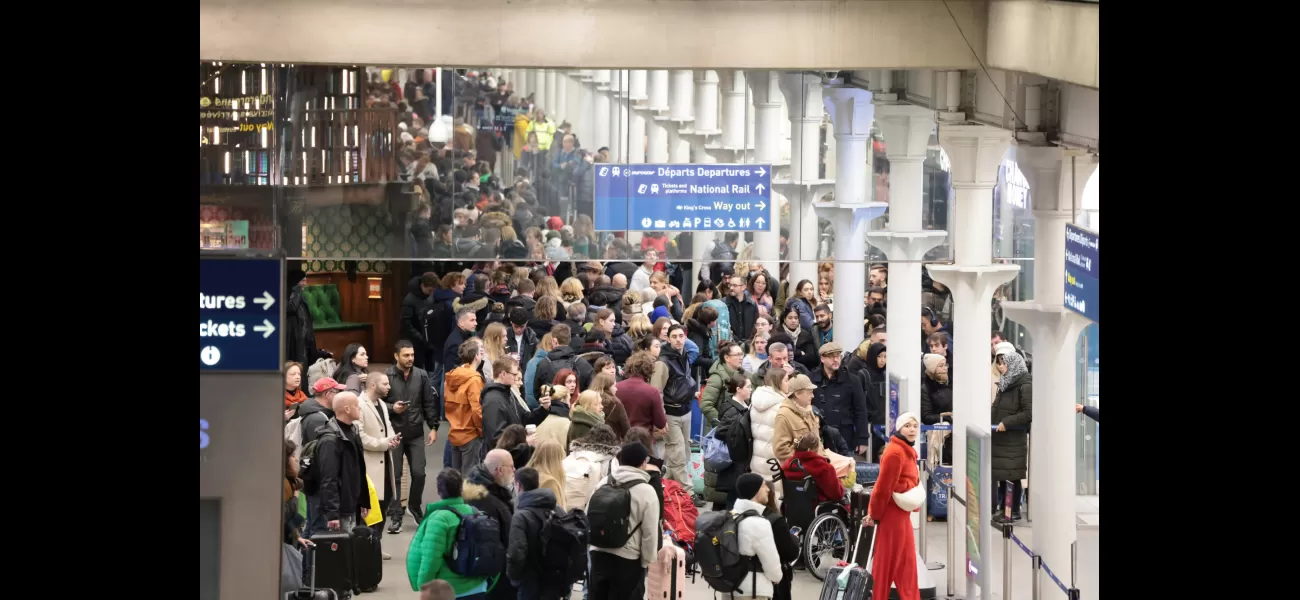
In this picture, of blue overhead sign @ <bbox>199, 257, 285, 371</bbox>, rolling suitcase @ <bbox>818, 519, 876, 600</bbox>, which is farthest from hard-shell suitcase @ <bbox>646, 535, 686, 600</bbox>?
blue overhead sign @ <bbox>199, 257, 285, 371</bbox>

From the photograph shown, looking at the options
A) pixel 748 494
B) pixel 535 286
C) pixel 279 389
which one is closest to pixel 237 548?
pixel 279 389

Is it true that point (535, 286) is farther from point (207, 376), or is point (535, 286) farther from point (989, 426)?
point (207, 376)

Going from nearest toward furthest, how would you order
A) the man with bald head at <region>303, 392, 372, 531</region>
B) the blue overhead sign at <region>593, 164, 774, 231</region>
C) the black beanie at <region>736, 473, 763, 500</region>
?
the black beanie at <region>736, 473, 763, 500</region>, the man with bald head at <region>303, 392, 372, 531</region>, the blue overhead sign at <region>593, 164, 774, 231</region>

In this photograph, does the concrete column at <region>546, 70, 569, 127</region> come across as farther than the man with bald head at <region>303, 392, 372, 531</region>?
Yes

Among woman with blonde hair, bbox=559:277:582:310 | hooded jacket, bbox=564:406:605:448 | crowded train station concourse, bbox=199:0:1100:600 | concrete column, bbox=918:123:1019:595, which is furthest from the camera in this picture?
woman with blonde hair, bbox=559:277:582:310

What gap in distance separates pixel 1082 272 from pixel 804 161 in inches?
132

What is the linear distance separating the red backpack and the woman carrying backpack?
1.87 metres

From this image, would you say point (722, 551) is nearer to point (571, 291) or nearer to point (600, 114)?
point (600, 114)

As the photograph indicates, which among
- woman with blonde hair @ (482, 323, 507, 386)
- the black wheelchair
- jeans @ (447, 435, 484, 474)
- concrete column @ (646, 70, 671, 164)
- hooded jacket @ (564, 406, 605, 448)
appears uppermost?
concrete column @ (646, 70, 671, 164)

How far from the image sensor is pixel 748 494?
9922 millimetres

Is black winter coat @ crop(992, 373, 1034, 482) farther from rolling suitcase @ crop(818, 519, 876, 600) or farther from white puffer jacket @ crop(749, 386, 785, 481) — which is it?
rolling suitcase @ crop(818, 519, 876, 600)

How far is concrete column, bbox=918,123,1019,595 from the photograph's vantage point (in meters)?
12.7

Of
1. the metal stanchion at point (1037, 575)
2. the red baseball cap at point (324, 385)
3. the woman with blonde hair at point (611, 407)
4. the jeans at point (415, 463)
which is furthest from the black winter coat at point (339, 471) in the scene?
the metal stanchion at point (1037, 575)

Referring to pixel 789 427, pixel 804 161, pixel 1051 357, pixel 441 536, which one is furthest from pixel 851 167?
pixel 441 536
